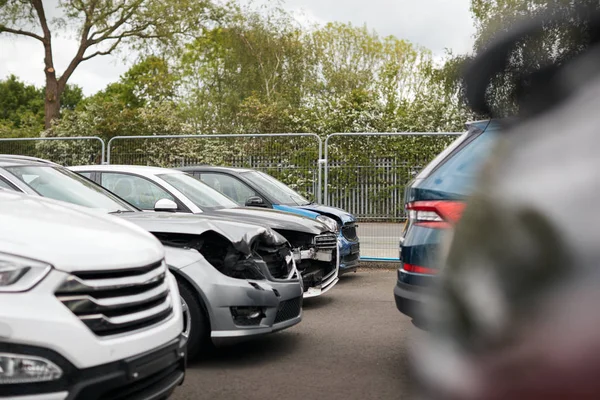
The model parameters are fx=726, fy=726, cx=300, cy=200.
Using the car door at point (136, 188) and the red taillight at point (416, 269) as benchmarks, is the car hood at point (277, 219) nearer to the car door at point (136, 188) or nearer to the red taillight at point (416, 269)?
the car door at point (136, 188)

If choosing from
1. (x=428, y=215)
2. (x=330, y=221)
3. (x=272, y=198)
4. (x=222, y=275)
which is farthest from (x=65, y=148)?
(x=428, y=215)

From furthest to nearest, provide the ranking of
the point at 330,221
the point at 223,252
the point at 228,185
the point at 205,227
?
1. the point at 228,185
2. the point at 330,221
3. the point at 223,252
4. the point at 205,227

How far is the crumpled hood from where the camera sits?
5.50 meters

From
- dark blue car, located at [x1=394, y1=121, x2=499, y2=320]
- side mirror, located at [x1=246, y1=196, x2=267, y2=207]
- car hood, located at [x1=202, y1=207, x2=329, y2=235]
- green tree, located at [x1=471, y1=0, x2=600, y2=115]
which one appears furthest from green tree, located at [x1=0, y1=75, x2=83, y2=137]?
green tree, located at [x1=471, y1=0, x2=600, y2=115]

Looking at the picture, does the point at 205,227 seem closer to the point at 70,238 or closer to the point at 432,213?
the point at 432,213

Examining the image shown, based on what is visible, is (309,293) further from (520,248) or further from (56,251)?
(520,248)

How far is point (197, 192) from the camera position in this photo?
8.57m

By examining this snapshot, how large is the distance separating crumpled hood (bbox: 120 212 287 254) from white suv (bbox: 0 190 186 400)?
1652 mm

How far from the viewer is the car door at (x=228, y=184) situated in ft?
33.9

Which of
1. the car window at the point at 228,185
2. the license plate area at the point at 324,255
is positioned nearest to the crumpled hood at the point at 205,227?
the license plate area at the point at 324,255

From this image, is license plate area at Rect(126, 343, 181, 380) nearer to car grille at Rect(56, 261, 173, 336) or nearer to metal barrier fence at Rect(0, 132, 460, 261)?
car grille at Rect(56, 261, 173, 336)

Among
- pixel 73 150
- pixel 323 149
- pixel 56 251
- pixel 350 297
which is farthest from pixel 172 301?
pixel 73 150

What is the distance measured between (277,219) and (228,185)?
273cm

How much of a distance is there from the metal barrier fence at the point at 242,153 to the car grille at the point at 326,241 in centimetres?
423
